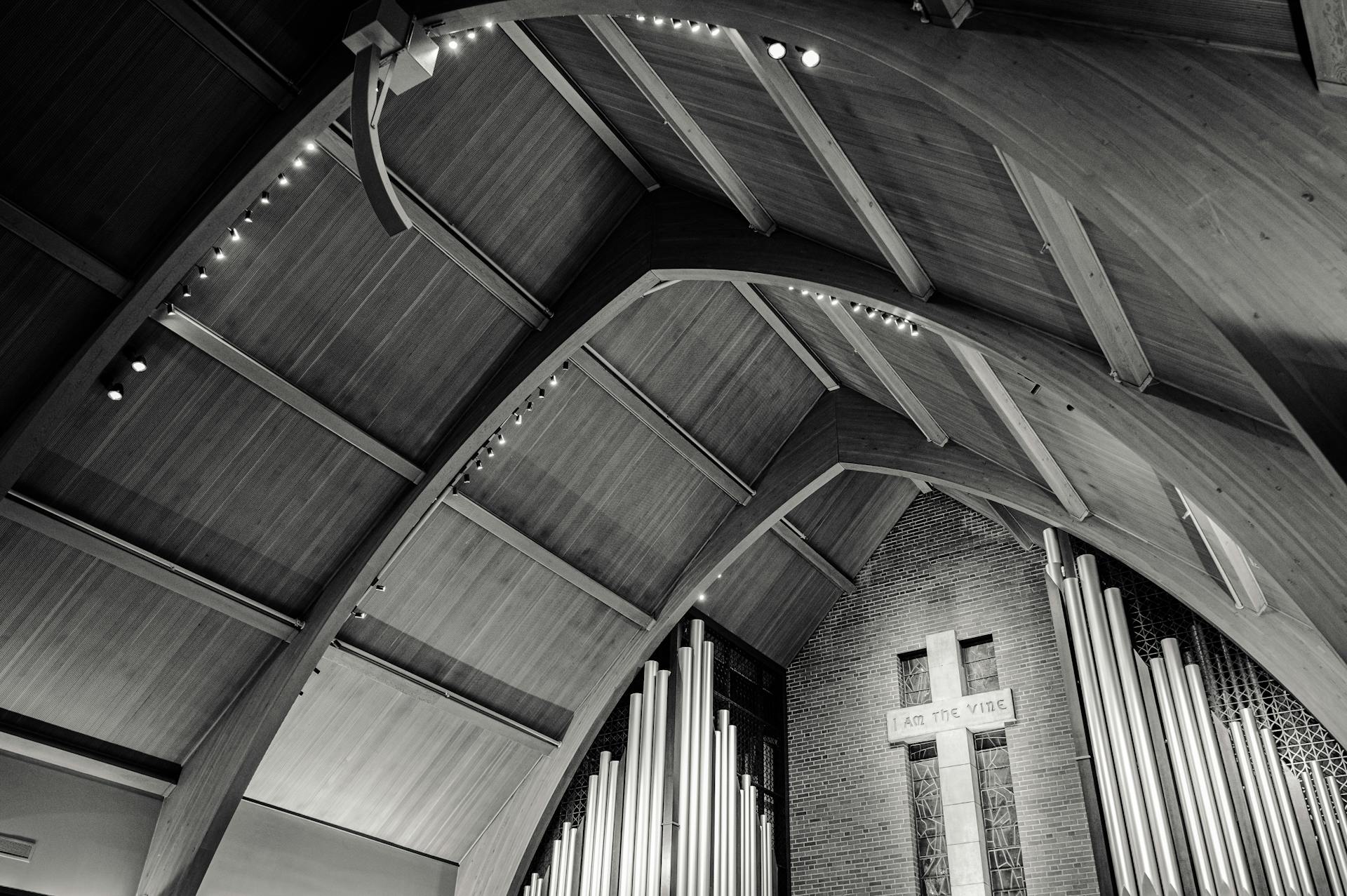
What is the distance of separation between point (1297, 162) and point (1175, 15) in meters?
0.73

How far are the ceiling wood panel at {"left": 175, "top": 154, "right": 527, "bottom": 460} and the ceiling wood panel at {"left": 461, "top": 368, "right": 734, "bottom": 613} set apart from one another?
930 mm

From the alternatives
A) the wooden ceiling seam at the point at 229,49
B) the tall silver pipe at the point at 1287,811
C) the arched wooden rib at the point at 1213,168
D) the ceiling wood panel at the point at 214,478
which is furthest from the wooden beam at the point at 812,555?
the arched wooden rib at the point at 1213,168

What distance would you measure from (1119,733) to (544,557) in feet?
21.5

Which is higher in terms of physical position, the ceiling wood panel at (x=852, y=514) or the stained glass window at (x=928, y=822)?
the ceiling wood panel at (x=852, y=514)

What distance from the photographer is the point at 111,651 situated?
9828mm

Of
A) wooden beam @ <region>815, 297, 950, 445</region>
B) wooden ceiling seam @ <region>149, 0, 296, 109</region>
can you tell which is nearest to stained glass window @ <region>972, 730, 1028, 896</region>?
wooden beam @ <region>815, 297, 950, 445</region>

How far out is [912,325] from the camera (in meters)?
8.66

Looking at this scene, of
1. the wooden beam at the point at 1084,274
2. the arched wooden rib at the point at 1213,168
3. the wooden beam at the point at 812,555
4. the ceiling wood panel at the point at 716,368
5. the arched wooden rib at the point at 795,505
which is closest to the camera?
the arched wooden rib at the point at 1213,168

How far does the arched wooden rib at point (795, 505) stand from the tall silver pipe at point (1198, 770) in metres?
0.91

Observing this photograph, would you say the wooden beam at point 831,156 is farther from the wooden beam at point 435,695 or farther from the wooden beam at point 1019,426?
the wooden beam at point 435,695

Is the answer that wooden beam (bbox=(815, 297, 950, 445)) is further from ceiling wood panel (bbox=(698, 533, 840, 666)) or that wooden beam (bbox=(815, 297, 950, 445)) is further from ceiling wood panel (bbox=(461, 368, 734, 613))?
ceiling wood panel (bbox=(698, 533, 840, 666))

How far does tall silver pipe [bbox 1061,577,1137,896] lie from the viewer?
31.8 ft

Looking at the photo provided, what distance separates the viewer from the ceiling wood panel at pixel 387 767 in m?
11.3

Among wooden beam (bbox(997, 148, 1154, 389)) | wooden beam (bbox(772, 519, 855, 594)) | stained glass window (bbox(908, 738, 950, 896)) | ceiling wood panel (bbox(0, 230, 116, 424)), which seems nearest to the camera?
wooden beam (bbox(997, 148, 1154, 389))
